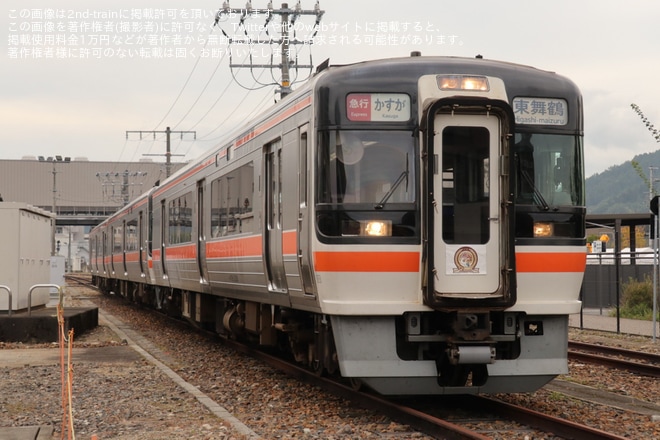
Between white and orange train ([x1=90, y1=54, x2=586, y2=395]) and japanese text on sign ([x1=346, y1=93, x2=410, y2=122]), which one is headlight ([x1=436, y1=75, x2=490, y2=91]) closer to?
white and orange train ([x1=90, y1=54, x2=586, y2=395])

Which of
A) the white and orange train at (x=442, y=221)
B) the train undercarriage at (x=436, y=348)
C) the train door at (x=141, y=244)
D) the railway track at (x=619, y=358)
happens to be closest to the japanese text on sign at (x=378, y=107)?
the white and orange train at (x=442, y=221)

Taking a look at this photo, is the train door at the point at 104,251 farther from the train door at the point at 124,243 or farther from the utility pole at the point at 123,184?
the utility pole at the point at 123,184

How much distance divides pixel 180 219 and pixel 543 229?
33.7 ft

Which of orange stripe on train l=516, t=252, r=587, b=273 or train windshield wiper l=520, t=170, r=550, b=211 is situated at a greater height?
train windshield wiper l=520, t=170, r=550, b=211

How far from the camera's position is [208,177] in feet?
50.5

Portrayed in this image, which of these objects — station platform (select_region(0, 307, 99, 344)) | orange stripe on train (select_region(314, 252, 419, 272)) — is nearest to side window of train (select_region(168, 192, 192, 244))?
station platform (select_region(0, 307, 99, 344))

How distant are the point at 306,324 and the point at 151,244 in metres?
12.6

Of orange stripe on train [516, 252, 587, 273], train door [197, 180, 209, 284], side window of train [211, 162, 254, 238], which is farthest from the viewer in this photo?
train door [197, 180, 209, 284]

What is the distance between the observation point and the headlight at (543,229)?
890cm

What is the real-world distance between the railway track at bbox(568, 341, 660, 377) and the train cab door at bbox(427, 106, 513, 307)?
4.54 m

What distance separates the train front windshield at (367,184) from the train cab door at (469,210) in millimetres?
240

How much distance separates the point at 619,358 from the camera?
46.9ft

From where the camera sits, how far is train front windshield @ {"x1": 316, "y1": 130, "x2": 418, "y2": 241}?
864 centimetres

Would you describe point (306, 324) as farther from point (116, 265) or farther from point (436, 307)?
point (116, 265)
